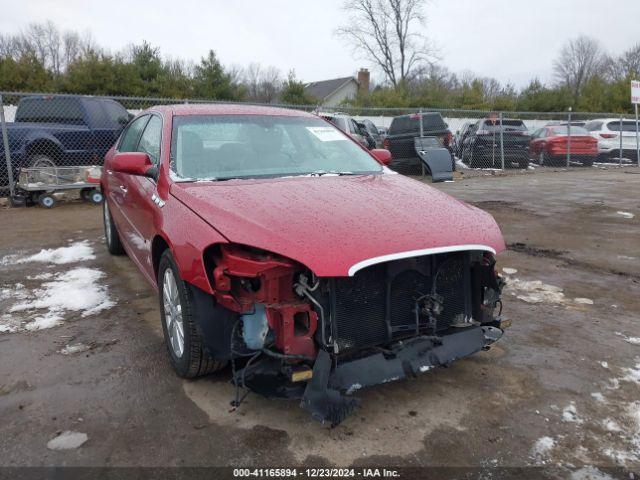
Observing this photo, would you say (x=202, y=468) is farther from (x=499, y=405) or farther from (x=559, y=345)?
(x=559, y=345)

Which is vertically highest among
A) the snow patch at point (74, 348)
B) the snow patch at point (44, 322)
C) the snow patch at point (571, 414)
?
the snow patch at point (44, 322)

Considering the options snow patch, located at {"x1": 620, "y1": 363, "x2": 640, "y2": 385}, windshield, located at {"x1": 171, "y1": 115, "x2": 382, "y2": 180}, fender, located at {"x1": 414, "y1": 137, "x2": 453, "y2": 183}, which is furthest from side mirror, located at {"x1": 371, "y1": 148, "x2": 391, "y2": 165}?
fender, located at {"x1": 414, "y1": 137, "x2": 453, "y2": 183}

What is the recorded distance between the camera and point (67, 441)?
2.57 metres

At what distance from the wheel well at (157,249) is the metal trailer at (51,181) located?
626cm

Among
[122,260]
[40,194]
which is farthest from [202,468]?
[40,194]

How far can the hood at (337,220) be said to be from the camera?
8.09 ft

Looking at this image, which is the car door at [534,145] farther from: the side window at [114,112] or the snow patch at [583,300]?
the snow patch at [583,300]

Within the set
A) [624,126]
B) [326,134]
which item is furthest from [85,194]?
[624,126]

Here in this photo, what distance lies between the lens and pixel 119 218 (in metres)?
4.98

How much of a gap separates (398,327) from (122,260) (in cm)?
399

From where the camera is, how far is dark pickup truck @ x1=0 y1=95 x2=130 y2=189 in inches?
376

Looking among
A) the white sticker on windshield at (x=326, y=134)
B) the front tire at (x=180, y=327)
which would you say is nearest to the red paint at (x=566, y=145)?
the white sticker on windshield at (x=326, y=134)

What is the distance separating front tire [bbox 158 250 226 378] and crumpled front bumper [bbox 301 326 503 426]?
714 mm

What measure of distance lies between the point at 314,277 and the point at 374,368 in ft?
1.78
